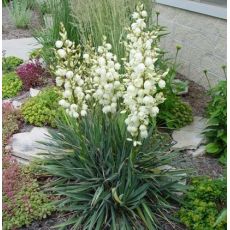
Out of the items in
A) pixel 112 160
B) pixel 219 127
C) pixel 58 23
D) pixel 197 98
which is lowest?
pixel 197 98

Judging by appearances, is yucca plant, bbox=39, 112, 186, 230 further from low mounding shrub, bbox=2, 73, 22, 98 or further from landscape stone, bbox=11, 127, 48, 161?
low mounding shrub, bbox=2, 73, 22, 98

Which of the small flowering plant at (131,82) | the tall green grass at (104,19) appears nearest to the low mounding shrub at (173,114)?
the tall green grass at (104,19)

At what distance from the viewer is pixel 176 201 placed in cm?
284

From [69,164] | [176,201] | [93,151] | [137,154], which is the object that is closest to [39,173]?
[69,164]

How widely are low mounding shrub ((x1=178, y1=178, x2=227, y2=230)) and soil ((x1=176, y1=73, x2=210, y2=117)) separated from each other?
4.54 ft

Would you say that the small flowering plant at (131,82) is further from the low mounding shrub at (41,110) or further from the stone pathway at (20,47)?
the stone pathway at (20,47)

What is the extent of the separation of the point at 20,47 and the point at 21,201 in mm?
4034

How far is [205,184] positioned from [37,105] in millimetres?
1810

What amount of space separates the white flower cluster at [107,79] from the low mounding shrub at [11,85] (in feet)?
7.68

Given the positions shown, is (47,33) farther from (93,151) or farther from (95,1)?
(93,151)

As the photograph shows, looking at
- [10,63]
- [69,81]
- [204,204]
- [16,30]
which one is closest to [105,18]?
[69,81]

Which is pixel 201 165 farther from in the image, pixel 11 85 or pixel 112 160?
pixel 11 85

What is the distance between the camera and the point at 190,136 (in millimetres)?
3695

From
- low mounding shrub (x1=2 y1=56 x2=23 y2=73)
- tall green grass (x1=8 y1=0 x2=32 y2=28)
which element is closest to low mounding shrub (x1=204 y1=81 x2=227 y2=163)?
low mounding shrub (x1=2 y1=56 x2=23 y2=73)
